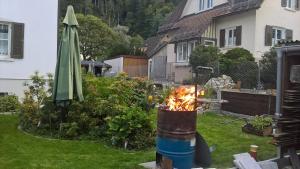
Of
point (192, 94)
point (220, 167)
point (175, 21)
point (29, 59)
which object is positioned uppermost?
point (175, 21)

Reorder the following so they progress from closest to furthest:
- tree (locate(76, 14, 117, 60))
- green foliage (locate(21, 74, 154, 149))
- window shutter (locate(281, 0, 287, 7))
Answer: green foliage (locate(21, 74, 154, 149)), window shutter (locate(281, 0, 287, 7)), tree (locate(76, 14, 117, 60))

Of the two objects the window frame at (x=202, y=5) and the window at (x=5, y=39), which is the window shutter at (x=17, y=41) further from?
the window frame at (x=202, y=5)

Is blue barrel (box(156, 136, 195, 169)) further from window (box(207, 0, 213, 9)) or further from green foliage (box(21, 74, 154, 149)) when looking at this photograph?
window (box(207, 0, 213, 9))

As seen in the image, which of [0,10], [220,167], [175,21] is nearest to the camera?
[220,167]

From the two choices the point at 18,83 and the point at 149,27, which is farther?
the point at 149,27

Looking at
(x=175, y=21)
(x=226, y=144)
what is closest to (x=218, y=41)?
(x=175, y=21)

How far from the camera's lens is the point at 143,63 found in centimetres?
3909

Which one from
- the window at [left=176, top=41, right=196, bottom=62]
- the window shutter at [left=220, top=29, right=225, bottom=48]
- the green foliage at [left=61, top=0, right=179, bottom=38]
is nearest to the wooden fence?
the window shutter at [left=220, top=29, right=225, bottom=48]

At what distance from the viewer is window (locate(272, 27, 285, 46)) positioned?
27139 mm

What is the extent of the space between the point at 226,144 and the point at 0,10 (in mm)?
10824

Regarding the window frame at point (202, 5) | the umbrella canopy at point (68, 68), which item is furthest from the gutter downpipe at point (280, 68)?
the window frame at point (202, 5)

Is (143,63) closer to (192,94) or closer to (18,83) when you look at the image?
(18,83)

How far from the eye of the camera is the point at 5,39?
53.4ft

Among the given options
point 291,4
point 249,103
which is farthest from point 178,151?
point 291,4
